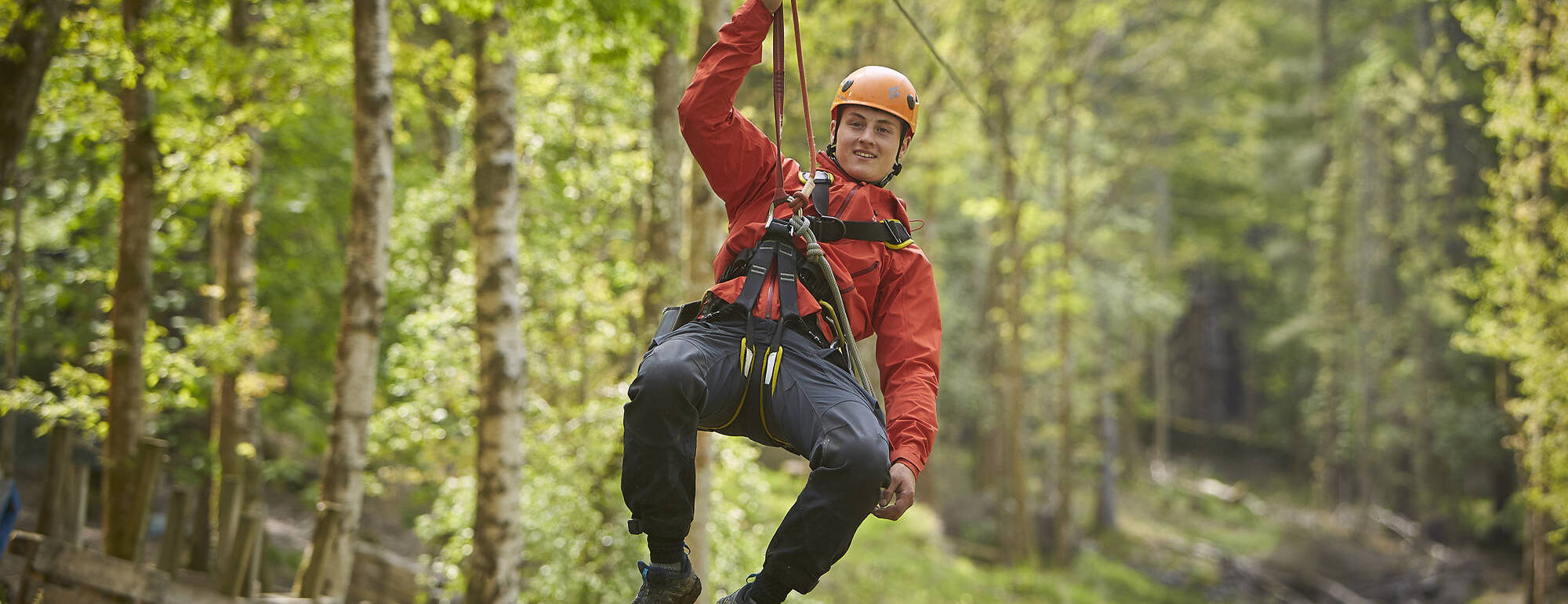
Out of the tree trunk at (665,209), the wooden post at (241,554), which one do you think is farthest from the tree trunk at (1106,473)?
the wooden post at (241,554)

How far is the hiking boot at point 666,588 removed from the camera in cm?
317

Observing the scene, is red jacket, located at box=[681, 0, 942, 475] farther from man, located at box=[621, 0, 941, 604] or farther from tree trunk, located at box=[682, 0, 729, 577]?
tree trunk, located at box=[682, 0, 729, 577]

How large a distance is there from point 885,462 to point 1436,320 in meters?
26.9

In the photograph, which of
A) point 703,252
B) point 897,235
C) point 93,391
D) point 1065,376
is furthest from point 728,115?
point 1065,376

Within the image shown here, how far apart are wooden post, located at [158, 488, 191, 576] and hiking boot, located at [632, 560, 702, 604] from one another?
16.1 ft

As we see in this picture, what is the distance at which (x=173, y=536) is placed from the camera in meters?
6.80

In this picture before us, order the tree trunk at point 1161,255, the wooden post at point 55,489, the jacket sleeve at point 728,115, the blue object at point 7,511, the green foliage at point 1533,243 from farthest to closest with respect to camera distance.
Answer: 1. the tree trunk at point 1161,255
2. the green foliage at point 1533,243
3. the wooden post at point 55,489
4. the blue object at point 7,511
5. the jacket sleeve at point 728,115

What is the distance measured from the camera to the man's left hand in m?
3.12

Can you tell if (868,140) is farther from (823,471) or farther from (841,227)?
(823,471)

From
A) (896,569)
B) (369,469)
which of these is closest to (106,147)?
(369,469)

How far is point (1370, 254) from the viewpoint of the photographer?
29297 millimetres

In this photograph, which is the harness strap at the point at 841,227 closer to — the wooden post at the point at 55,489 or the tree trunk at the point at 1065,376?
the wooden post at the point at 55,489

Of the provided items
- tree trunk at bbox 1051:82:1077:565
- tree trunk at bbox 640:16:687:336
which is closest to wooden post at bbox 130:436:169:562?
tree trunk at bbox 640:16:687:336

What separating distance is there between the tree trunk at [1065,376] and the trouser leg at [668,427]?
17.5m
